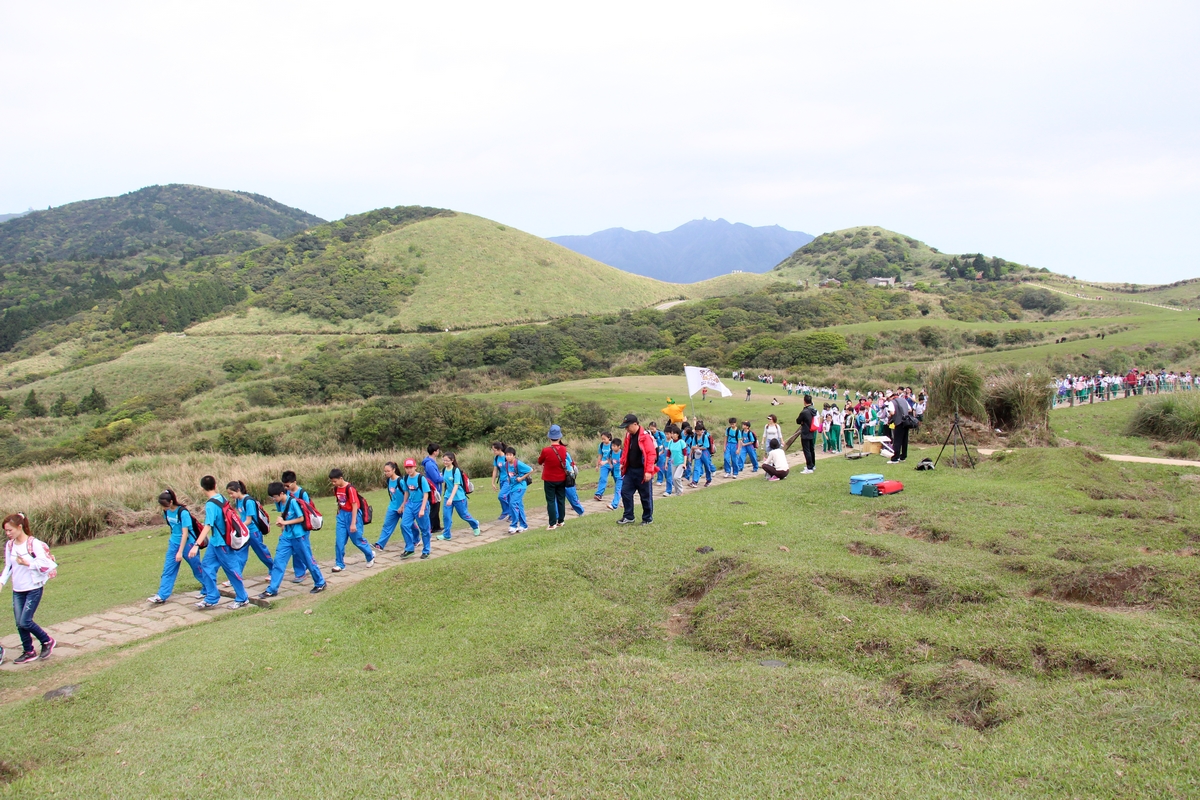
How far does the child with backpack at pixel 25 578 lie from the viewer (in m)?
6.93

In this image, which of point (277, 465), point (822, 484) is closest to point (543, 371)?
point (277, 465)

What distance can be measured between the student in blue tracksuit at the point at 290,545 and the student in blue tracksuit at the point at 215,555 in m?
0.40

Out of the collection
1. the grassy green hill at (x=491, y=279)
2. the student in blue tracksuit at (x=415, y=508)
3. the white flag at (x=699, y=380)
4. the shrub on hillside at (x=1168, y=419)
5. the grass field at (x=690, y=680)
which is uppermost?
the grassy green hill at (x=491, y=279)

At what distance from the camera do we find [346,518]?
10055mm

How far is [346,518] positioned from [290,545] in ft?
3.33

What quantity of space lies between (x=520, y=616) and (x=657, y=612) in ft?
4.59

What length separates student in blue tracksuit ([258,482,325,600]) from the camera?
9.02m

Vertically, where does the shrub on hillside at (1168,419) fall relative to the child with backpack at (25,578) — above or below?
below

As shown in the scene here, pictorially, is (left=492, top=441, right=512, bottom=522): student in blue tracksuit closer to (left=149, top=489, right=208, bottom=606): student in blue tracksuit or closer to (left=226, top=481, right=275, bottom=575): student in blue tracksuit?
(left=226, top=481, right=275, bottom=575): student in blue tracksuit

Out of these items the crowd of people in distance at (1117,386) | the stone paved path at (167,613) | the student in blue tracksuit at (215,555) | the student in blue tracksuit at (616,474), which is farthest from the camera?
the crowd of people in distance at (1117,386)

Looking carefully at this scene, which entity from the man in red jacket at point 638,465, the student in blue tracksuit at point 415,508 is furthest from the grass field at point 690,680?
the student in blue tracksuit at point 415,508

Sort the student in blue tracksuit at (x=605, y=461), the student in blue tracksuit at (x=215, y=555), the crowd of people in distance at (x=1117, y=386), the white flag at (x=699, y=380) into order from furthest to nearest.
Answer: the crowd of people in distance at (x=1117, y=386)
the white flag at (x=699, y=380)
the student in blue tracksuit at (x=605, y=461)
the student in blue tracksuit at (x=215, y=555)

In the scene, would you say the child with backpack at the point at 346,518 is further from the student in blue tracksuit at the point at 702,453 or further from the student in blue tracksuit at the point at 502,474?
the student in blue tracksuit at the point at 702,453

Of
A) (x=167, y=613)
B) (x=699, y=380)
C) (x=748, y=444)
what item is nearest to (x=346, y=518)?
(x=167, y=613)
